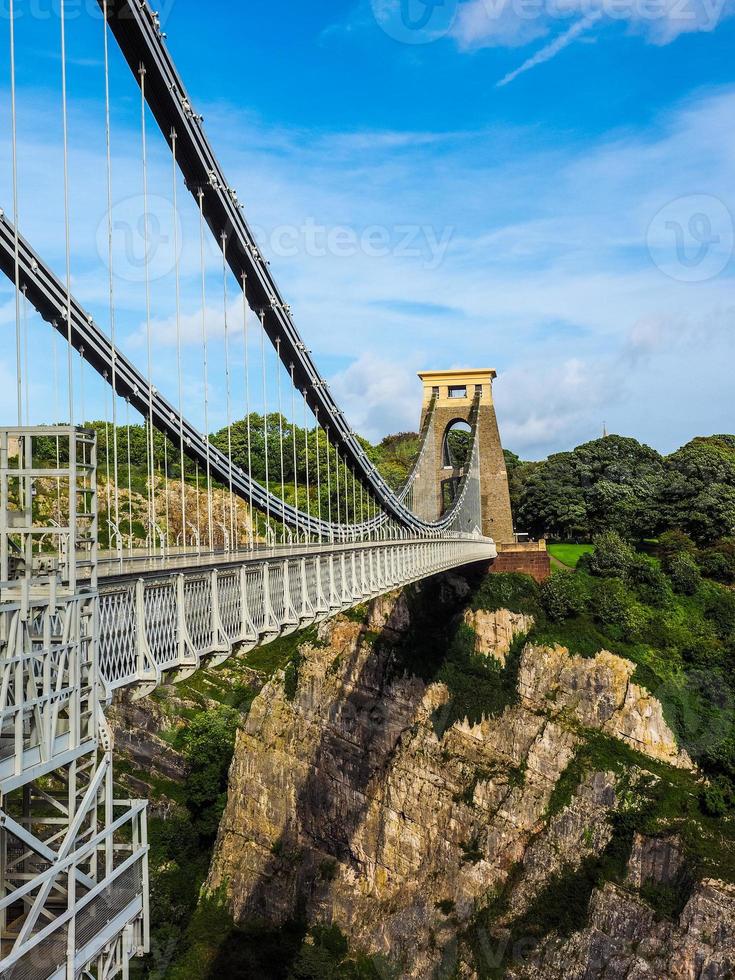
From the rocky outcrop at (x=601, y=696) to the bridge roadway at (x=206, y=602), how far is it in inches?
669

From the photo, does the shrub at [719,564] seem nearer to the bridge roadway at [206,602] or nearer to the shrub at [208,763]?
the shrub at [208,763]

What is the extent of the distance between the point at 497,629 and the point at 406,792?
8.13 meters

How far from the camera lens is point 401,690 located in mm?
40344

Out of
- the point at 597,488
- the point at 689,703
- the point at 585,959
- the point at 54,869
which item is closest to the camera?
the point at 54,869

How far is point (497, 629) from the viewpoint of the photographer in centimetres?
4141

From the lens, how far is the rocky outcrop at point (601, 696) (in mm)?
35156

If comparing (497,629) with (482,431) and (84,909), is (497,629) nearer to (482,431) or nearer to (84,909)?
(482,431)

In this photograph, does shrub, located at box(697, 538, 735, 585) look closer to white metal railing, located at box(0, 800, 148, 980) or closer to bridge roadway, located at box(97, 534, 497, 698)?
bridge roadway, located at box(97, 534, 497, 698)

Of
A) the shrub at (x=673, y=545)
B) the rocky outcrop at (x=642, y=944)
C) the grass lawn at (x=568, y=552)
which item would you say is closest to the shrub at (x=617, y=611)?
the shrub at (x=673, y=545)

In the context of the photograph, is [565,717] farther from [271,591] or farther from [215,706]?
[271,591]

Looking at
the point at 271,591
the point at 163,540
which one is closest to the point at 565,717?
the point at 271,591

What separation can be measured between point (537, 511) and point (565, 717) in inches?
1043

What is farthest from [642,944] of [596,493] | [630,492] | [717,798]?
A: [596,493]

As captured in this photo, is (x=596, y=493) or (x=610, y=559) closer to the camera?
(x=610, y=559)
